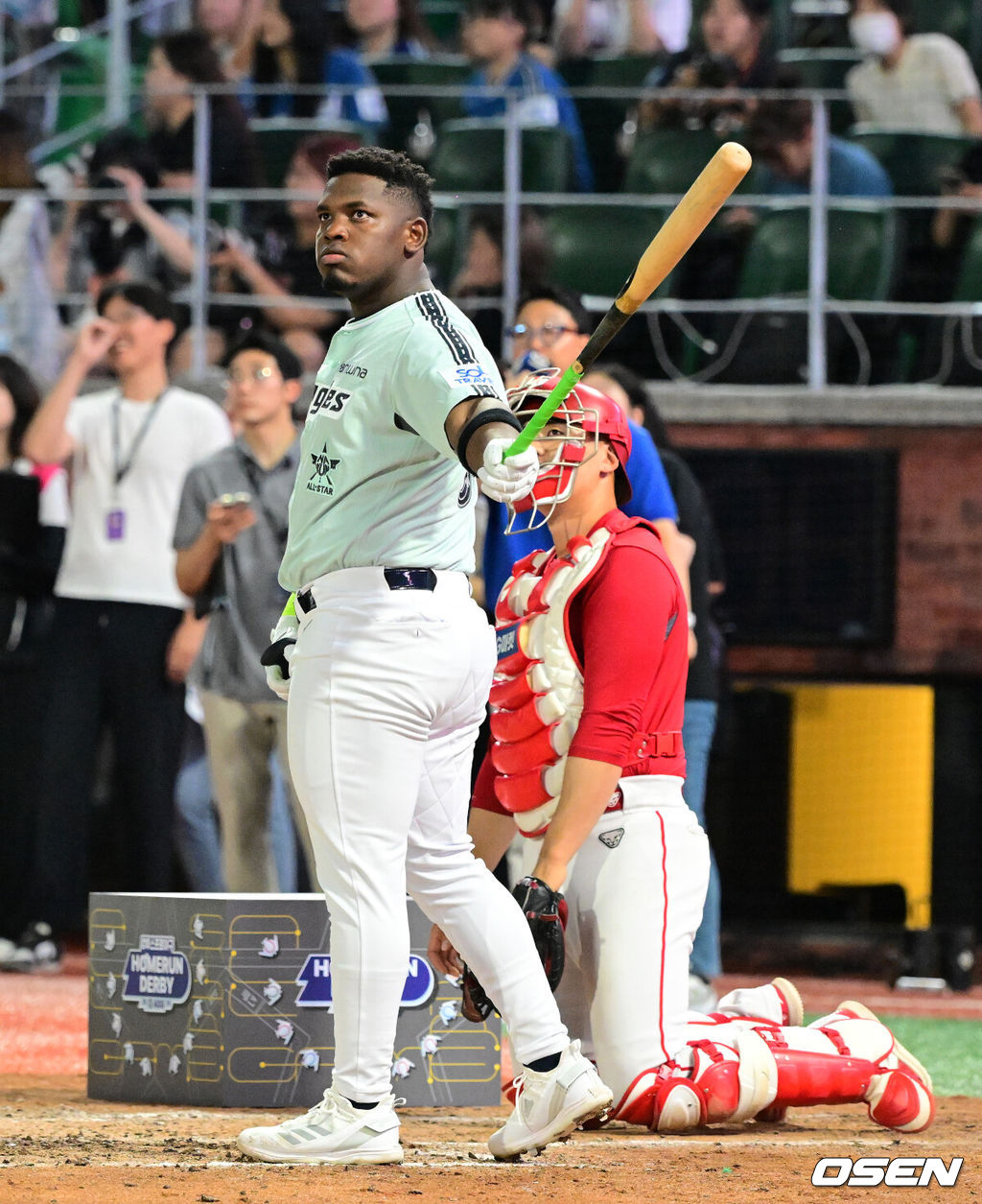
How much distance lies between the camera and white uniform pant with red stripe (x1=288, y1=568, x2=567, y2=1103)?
11.2 ft

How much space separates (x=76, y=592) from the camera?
697 centimetres

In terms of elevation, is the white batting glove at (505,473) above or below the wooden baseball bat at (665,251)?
below

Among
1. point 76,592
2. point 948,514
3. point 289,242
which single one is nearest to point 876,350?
point 948,514

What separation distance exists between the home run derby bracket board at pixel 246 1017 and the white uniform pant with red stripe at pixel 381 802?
818 mm

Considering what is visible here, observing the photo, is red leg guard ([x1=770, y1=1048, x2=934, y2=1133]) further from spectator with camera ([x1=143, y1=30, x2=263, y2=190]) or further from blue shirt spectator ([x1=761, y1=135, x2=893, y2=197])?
spectator with camera ([x1=143, y1=30, x2=263, y2=190])

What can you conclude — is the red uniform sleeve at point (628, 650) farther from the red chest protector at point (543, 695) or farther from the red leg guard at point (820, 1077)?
the red leg guard at point (820, 1077)

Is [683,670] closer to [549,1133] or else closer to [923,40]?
[549,1133]

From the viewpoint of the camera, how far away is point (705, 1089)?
385 cm

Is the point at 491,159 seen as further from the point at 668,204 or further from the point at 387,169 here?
the point at 387,169

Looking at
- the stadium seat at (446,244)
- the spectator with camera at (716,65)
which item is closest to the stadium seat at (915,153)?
the spectator with camera at (716,65)

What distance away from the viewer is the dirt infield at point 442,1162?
314 cm

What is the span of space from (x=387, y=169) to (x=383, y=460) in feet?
1.74

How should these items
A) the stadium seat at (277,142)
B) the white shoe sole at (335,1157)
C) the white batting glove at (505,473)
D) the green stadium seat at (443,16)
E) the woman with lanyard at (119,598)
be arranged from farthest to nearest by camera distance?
the green stadium seat at (443,16) → the stadium seat at (277,142) → the woman with lanyard at (119,598) → the white shoe sole at (335,1157) → the white batting glove at (505,473)

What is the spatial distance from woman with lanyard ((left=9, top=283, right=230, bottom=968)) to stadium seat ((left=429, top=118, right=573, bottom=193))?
2.59 meters
